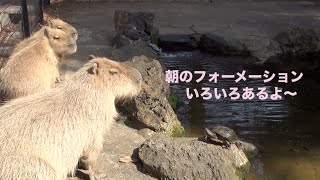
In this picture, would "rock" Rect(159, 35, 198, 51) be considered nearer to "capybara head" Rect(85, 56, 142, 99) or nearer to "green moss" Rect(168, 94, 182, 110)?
"green moss" Rect(168, 94, 182, 110)

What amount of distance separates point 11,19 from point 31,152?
4.12 m

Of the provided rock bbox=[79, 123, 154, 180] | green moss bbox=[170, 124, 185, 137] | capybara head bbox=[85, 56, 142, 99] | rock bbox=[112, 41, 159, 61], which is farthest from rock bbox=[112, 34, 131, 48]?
capybara head bbox=[85, 56, 142, 99]

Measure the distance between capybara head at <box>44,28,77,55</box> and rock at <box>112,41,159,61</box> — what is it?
1910 millimetres

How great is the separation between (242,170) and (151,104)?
1085 mm

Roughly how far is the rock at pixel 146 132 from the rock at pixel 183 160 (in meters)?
0.65

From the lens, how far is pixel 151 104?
5.42m

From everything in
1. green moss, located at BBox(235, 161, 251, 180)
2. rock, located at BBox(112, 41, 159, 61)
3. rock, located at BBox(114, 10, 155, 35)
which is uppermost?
rock, located at BBox(112, 41, 159, 61)

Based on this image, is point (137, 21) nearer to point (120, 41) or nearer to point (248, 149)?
point (120, 41)

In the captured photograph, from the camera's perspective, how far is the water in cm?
538

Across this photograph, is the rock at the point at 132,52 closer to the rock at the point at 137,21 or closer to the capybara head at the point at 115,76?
the rock at the point at 137,21

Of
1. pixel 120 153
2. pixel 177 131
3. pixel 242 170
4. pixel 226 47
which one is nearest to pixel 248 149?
pixel 242 170

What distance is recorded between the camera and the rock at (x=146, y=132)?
5.20 m

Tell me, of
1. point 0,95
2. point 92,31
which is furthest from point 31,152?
point 92,31

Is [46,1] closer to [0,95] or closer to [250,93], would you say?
[250,93]
